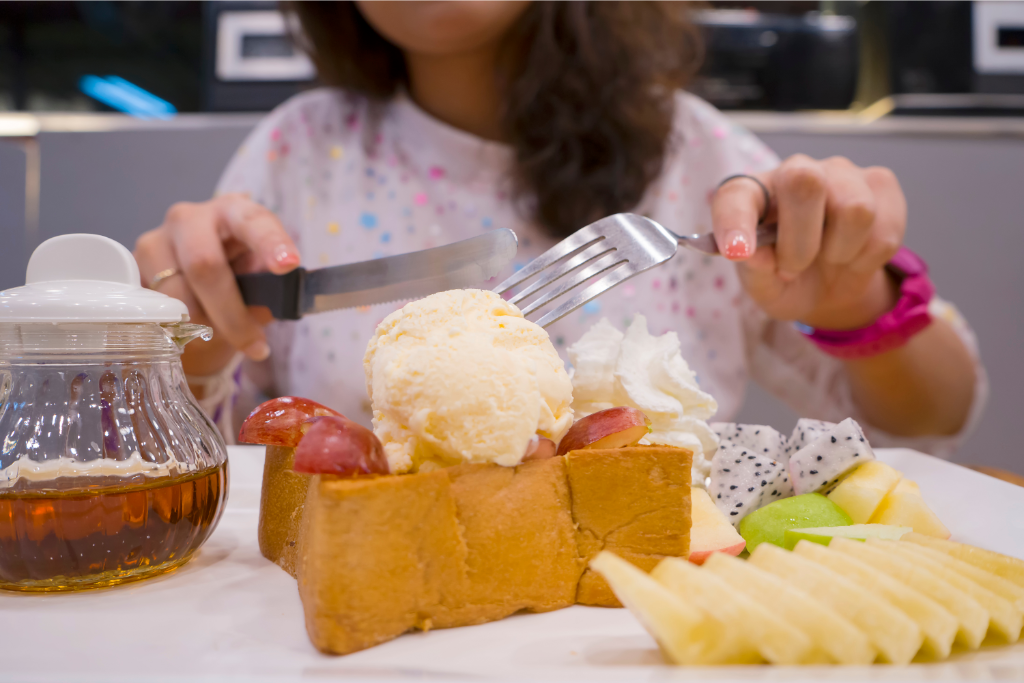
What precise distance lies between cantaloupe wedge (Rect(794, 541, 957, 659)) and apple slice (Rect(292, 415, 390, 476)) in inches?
15.3

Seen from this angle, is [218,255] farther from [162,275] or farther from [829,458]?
[829,458]

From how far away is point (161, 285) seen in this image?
1318mm

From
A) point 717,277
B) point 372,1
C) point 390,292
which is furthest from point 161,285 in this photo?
point 717,277

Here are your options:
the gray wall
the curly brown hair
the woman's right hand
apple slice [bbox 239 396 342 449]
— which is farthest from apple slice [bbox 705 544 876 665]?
the gray wall

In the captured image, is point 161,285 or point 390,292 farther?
point 161,285

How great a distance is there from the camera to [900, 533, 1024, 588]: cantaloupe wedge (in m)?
0.58

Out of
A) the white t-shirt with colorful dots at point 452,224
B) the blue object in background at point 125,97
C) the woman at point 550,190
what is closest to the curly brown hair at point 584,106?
the woman at point 550,190

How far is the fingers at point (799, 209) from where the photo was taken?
1.11 m

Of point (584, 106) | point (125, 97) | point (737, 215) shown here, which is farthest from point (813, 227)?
point (125, 97)

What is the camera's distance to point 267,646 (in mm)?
528

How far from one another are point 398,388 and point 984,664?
495 millimetres

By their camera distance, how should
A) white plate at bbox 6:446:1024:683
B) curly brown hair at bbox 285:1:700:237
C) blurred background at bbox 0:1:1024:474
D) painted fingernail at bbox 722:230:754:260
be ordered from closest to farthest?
1. white plate at bbox 6:446:1024:683
2. painted fingernail at bbox 722:230:754:260
3. curly brown hair at bbox 285:1:700:237
4. blurred background at bbox 0:1:1024:474

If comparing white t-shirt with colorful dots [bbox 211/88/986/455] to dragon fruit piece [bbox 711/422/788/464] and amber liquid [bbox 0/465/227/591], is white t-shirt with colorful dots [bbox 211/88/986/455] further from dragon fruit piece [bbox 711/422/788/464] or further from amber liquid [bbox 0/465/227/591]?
amber liquid [bbox 0/465/227/591]

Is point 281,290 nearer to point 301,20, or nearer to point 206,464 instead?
point 206,464
